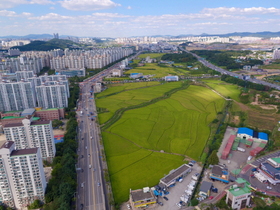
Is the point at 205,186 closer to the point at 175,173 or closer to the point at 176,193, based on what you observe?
the point at 176,193

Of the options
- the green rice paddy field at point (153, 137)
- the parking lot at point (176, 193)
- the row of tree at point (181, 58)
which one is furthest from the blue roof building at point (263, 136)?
the row of tree at point (181, 58)

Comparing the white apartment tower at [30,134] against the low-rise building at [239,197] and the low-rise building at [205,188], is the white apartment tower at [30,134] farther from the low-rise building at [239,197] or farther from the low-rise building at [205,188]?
the low-rise building at [239,197]

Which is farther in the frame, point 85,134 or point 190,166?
point 85,134

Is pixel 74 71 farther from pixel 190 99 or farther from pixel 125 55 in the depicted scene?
pixel 125 55

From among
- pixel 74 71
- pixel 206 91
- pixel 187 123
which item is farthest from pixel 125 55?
pixel 187 123

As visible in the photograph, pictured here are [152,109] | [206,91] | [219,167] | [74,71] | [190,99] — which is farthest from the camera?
[74,71]

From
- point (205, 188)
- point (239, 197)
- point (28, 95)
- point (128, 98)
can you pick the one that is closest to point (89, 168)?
point (205, 188)

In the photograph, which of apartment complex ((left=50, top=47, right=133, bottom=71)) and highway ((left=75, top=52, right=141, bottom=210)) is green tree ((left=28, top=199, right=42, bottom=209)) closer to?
highway ((left=75, top=52, right=141, bottom=210))
